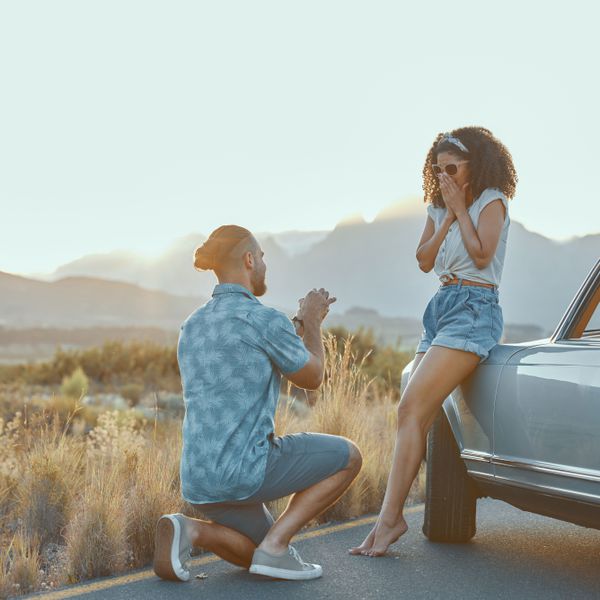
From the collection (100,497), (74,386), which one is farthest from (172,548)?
(74,386)

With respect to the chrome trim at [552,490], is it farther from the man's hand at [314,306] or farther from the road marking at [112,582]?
the road marking at [112,582]

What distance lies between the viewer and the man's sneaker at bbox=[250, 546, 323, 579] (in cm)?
492

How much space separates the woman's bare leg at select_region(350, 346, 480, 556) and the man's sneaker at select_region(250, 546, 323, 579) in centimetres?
56

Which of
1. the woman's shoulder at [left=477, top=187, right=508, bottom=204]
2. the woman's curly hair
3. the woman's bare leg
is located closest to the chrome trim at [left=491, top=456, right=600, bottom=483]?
the woman's bare leg

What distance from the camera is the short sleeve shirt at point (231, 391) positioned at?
4781mm

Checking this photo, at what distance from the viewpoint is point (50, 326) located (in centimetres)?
9356

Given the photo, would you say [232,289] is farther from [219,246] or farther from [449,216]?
[449,216]

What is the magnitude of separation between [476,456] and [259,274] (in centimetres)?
152

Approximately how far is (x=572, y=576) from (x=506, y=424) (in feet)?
2.87

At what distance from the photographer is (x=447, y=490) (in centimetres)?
569

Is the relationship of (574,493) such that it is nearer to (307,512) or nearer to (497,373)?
(497,373)

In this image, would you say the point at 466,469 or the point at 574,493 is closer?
the point at 574,493

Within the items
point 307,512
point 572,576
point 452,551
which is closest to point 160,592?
point 307,512

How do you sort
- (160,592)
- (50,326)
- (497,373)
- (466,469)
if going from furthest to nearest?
(50,326) < (466,469) < (497,373) < (160,592)
